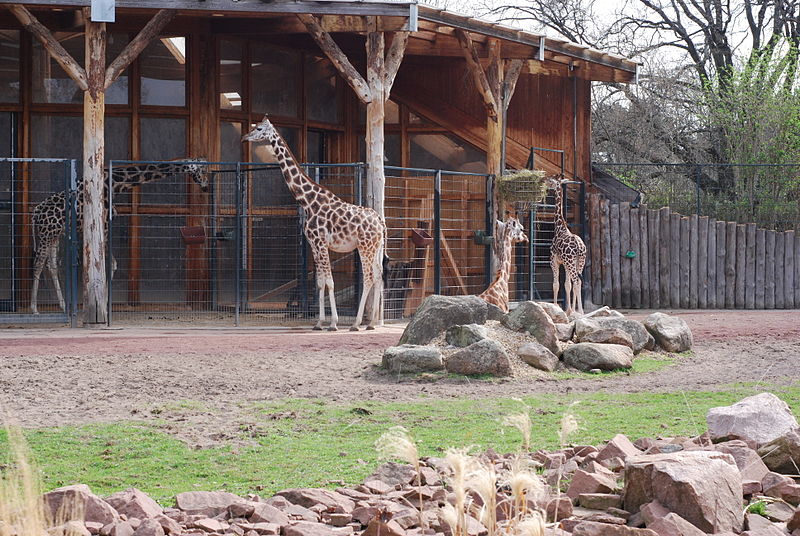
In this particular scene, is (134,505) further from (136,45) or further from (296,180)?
(136,45)

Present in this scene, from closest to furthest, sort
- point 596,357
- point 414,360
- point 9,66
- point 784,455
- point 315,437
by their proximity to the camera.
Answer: point 784,455 < point 315,437 < point 414,360 < point 596,357 < point 9,66

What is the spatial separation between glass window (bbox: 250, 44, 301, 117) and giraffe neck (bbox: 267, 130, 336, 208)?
370 cm

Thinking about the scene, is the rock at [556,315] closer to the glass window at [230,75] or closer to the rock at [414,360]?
the rock at [414,360]

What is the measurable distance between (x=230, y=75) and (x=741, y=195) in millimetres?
11521

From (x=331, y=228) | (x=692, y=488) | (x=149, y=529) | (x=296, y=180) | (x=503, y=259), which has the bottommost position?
(x=149, y=529)

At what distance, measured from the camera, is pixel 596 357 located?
33.7ft

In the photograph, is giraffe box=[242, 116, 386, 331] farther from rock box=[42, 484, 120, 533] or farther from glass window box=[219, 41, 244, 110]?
rock box=[42, 484, 120, 533]

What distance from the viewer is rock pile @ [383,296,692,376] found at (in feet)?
32.0

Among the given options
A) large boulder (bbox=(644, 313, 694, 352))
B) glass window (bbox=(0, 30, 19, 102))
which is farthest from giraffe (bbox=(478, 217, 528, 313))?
glass window (bbox=(0, 30, 19, 102))

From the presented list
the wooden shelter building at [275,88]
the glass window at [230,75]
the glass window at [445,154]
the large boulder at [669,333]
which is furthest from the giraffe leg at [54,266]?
the large boulder at [669,333]

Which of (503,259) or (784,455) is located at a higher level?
(503,259)

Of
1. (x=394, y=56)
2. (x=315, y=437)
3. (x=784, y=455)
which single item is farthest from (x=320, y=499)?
(x=394, y=56)

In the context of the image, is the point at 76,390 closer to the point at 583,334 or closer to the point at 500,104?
the point at 583,334

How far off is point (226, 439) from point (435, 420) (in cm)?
157
